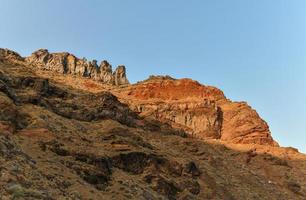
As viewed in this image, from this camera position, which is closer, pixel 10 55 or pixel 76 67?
pixel 10 55

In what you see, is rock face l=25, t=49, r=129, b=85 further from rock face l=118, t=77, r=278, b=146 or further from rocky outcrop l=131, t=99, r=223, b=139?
rocky outcrop l=131, t=99, r=223, b=139

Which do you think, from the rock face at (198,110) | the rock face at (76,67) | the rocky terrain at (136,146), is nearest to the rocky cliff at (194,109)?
the rock face at (198,110)

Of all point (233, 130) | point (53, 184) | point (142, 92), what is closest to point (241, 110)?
point (233, 130)

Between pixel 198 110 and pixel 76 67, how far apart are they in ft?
95.5

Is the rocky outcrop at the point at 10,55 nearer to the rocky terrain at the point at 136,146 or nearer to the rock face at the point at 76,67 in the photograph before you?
the rocky terrain at the point at 136,146

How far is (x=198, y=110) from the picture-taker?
235ft

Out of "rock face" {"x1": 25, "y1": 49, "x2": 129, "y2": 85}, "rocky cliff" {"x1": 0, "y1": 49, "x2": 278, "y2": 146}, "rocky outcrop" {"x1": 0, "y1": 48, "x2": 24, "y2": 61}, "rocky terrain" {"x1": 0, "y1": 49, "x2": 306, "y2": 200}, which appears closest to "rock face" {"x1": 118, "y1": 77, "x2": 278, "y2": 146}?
"rocky cliff" {"x1": 0, "y1": 49, "x2": 278, "y2": 146}

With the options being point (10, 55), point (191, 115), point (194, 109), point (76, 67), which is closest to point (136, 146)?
point (191, 115)

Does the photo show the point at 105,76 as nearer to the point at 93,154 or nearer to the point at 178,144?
the point at 178,144

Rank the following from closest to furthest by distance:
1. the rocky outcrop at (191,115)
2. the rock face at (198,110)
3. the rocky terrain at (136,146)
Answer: the rocky terrain at (136,146)
the rock face at (198,110)
the rocky outcrop at (191,115)

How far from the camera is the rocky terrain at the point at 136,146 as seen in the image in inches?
1156

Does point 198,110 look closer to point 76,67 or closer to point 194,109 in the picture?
point 194,109

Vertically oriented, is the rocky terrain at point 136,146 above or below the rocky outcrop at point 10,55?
below

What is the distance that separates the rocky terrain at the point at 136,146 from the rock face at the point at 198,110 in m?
0.16
